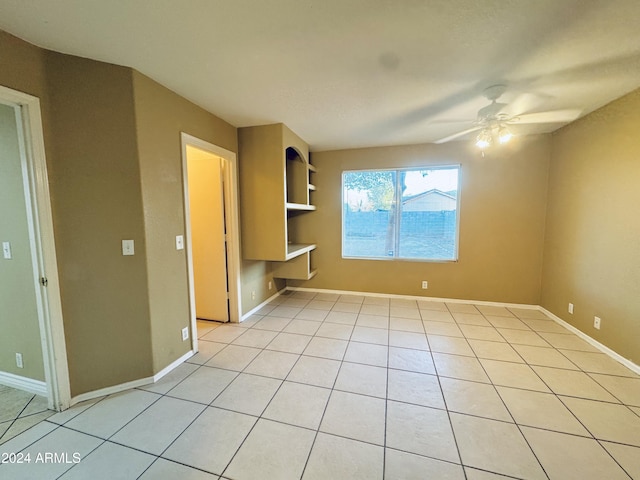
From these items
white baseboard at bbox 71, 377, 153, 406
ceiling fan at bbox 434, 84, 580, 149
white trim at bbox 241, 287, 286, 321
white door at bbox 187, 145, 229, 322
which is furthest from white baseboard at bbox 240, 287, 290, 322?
ceiling fan at bbox 434, 84, 580, 149

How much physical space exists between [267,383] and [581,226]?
12.2 ft

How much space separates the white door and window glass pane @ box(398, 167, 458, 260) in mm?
2705

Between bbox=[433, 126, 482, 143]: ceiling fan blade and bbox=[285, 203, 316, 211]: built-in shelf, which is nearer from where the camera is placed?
bbox=[433, 126, 482, 143]: ceiling fan blade

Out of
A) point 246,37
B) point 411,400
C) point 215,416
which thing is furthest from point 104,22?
point 411,400

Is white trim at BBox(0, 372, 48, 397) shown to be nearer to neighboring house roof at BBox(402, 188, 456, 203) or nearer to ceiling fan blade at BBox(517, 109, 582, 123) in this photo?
neighboring house roof at BBox(402, 188, 456, 203)

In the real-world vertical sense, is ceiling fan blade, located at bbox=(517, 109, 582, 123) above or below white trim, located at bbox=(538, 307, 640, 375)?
above

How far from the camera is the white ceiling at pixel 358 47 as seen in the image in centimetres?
133

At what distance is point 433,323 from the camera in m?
3.21

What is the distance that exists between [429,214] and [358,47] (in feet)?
9.37

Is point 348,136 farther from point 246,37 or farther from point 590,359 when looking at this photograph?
point 590,359

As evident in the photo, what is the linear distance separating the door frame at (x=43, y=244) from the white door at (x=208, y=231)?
4.69 feet

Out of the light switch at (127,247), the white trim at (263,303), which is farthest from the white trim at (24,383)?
the white trim at (263,303)

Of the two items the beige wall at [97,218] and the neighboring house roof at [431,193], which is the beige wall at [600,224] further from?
the beige wall at [97,218]

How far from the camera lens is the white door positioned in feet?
10.2
